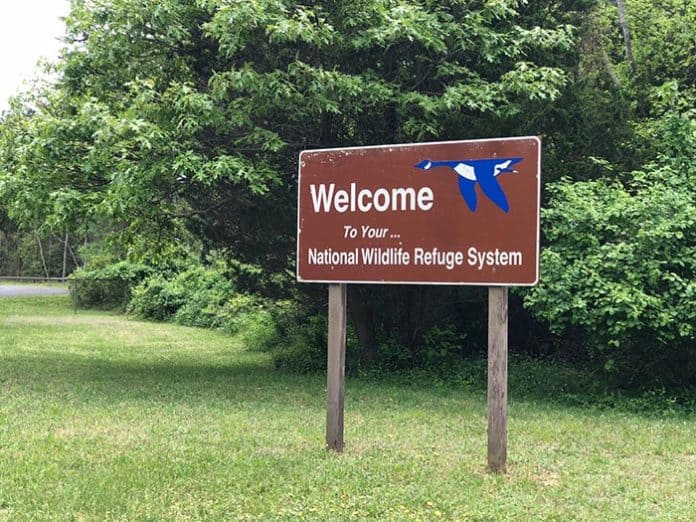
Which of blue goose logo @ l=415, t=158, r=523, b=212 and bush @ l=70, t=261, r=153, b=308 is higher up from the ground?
blue goose logo @ l=415, t=158, r=523, b=212

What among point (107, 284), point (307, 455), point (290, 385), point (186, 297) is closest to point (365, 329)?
point (290, 385)

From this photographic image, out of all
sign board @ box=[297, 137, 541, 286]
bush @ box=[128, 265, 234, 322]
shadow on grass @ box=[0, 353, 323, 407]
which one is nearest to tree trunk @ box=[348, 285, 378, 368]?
shadow on grass @ box=[0, 353, 323, 407]

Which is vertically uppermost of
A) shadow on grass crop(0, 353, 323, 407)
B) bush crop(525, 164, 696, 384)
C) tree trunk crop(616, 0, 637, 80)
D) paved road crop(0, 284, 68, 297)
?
tree trunk crop(616, 0, 637, 80)

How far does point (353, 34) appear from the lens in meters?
10.4

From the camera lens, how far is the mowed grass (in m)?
5.22

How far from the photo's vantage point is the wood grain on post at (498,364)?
6.05 meters

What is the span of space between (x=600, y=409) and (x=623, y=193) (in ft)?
9.15

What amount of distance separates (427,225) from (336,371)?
1.51 metres

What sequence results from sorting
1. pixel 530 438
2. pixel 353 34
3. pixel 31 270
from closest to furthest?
1. pixel 530 438
2. pixel 353 34
3. pixel 31 270

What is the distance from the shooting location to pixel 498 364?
19.9 feet

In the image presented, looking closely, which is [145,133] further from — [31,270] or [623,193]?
[31,270]

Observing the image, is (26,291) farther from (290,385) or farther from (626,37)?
(626,37)

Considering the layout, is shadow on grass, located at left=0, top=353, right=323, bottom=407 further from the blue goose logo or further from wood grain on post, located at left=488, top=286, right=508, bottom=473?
the blue goose logo

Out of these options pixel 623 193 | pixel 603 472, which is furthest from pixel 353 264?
pixel 623 193
